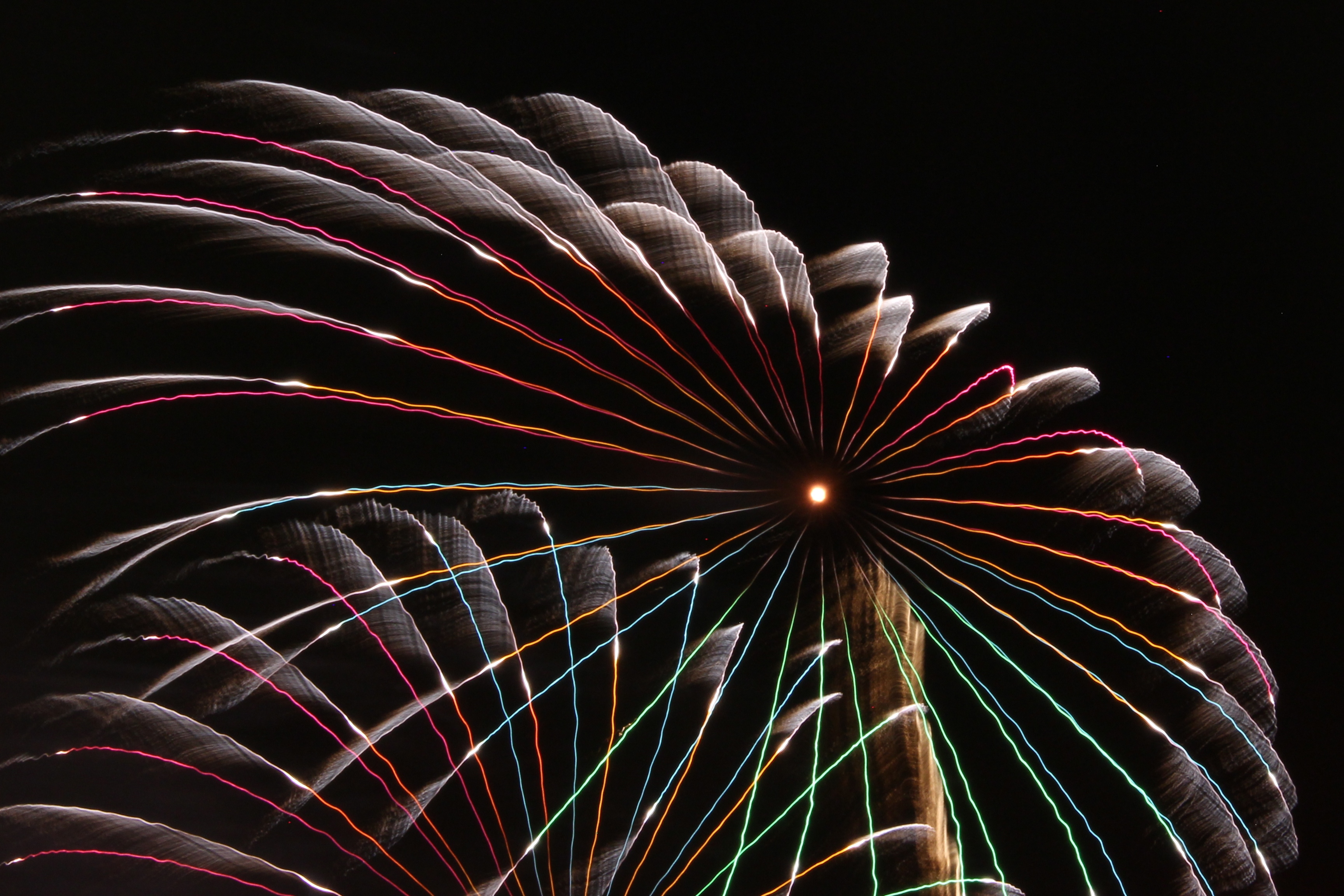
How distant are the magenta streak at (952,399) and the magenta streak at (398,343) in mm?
511

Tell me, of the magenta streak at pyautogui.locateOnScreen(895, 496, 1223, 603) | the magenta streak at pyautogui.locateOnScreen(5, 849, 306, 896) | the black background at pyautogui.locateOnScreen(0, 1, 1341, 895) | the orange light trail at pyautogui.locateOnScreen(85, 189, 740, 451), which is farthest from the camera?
the magenta streak at pyautogui.locateOnScreen(895, 496, 1223, 603)

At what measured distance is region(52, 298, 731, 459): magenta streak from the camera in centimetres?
250

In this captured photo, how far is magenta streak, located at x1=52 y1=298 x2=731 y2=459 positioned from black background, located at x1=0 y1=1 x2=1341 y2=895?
706 mm

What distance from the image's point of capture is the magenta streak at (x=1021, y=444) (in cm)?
270

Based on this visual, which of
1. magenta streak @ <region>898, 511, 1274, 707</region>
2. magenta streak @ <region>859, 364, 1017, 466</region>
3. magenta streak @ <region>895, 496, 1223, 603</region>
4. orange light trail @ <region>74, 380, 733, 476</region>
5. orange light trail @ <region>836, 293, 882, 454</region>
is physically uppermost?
orange light trail @ <region>74, 380, 733, 476</region>

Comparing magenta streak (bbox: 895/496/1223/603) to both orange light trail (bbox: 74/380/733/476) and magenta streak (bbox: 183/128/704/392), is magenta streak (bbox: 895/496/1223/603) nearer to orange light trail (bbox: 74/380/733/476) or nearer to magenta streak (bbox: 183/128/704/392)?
orange light trail (bbox: 74/380/733/476)

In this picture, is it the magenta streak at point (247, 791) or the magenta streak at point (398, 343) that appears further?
A: the magenta streak at point (398, 343)

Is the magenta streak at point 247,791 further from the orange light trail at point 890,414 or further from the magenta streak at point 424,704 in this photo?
the orange light trail at point 890,414

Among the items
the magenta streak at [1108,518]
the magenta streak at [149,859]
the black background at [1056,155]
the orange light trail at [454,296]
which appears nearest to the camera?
the magenta streak at [149,859]

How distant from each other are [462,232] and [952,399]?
1.68 metres

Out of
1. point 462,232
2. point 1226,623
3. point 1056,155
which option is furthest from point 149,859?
point 1056,155

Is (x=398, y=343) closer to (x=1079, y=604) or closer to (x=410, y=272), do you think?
(x=410, y=272)

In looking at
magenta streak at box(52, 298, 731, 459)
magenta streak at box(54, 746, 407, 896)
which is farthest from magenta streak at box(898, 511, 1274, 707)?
magenta streak at box(54, 746, 407, 896)

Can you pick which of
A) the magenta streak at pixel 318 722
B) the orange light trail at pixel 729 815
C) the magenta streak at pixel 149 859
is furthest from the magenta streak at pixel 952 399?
the magenta streak at pixel 149 859
